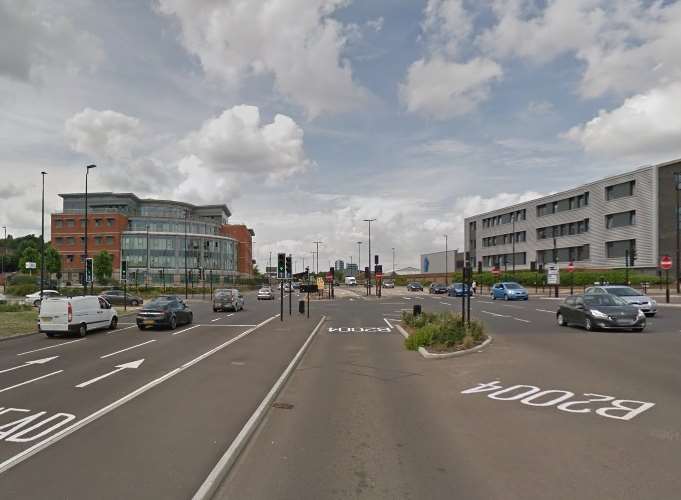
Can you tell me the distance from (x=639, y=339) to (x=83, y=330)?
20.7 meters

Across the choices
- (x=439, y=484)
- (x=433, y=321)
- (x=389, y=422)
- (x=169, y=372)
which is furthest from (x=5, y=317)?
(x=439, y=484)

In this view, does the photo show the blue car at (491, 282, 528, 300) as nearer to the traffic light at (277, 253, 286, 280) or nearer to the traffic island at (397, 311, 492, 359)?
the traffic light at (277, 253, 286, 280)

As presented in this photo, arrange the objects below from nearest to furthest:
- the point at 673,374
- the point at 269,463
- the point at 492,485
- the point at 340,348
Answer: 1. the point at 492,485
2. the point at 269,463
3. the point at 673,374
4. the point at 340,348

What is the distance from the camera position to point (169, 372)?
11828mm

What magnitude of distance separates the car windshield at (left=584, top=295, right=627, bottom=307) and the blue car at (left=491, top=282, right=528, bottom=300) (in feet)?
84.4

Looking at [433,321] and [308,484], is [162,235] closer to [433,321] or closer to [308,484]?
[433,321]

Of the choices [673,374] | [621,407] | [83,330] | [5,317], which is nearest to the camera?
[621,407]

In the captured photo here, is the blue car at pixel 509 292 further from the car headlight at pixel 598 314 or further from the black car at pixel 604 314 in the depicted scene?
the car headlight at pixel 598 314

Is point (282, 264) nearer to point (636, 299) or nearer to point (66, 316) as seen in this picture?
point (66, 316)

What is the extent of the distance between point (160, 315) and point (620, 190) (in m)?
65.8

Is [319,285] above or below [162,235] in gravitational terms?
below

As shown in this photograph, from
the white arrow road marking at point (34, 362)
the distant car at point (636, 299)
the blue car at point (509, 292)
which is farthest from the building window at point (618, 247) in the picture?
the white arrow road marking at point (34, 362)

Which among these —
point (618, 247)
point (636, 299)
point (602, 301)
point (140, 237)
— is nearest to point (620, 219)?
point (618, 247)

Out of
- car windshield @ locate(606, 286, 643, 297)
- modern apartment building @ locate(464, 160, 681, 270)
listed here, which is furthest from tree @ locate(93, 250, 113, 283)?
car windshield @ locate(606, 286, 643, 297)
